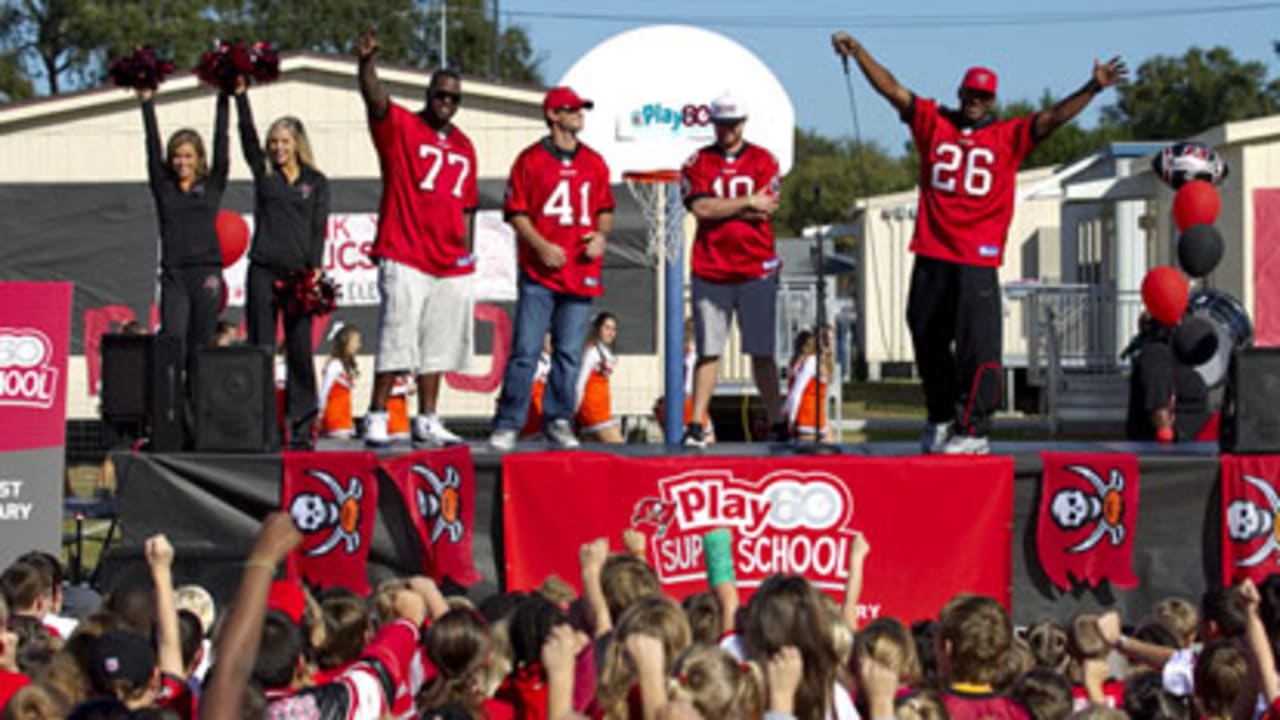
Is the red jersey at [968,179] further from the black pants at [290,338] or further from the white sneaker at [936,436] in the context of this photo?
the black pants at [290,338]

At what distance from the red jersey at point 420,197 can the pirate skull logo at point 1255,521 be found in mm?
3864

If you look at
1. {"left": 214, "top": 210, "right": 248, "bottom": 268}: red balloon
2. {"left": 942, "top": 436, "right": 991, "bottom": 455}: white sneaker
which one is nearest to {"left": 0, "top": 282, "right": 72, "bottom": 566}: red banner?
{"left": 214, "top": 210, "right": 248, "bottom": 268}: red balloon

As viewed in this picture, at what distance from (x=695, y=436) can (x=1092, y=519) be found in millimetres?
1938

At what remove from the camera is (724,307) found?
9.85 m

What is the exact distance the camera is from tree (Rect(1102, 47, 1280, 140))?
76.6 meters

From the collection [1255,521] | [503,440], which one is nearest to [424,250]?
[503,440]

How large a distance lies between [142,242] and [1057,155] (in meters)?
64.4

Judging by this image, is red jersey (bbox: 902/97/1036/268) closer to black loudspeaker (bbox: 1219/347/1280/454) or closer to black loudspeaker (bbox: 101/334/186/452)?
black loudspeaker (bbox: 1219/347/1280/454)

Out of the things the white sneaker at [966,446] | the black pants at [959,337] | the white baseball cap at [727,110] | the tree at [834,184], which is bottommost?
the white sneaker at [966,446]

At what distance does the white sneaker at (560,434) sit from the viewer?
9.56 meters

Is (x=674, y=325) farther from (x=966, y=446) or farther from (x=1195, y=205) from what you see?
(x=966, y=446)

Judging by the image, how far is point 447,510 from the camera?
29.6ft

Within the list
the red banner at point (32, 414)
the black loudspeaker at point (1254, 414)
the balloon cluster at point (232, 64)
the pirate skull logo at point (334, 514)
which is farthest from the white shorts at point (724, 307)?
the red banner at point (32, 414)

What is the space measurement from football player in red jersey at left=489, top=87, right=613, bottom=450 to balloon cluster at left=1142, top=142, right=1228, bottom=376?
4.08m
